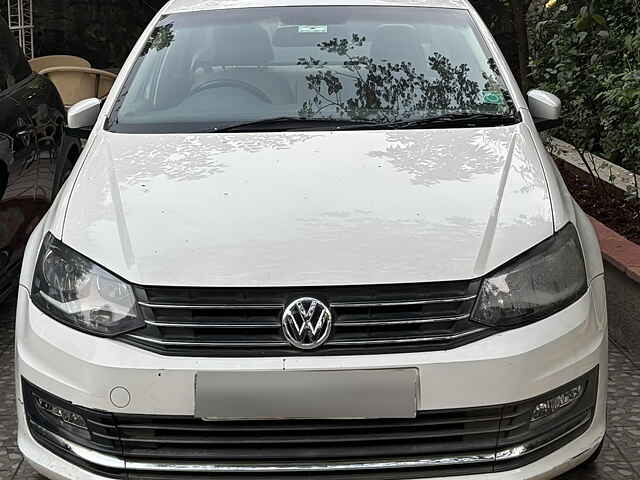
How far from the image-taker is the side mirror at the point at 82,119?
3869 mm

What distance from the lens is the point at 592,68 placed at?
6.13 m

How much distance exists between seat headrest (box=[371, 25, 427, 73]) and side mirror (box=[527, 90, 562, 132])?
464mm

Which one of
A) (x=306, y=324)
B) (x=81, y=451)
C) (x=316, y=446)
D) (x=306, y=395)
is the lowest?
(x=81, y=451)

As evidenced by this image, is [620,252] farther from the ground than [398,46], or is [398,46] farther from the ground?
[398,46]

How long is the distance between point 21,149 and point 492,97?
2.29 meters

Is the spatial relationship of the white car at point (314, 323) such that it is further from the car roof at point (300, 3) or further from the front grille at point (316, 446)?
Answer: the car roof at point (300, 3)

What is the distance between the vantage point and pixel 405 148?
323 cm

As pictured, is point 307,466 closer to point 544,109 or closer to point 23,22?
point 544,109

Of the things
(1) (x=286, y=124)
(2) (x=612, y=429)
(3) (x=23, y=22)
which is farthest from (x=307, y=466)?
(3) (x=23, y=22)

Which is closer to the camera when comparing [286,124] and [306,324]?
[306,324]

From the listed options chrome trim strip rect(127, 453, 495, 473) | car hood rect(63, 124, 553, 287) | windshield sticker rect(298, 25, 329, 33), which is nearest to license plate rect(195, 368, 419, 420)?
chrome trim strip rect(127, 453, 495, 473)

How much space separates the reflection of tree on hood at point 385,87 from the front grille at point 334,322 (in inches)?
44.3

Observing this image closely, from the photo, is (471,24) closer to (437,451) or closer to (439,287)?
(439,287)

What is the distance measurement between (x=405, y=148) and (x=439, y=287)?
31.7 inches
